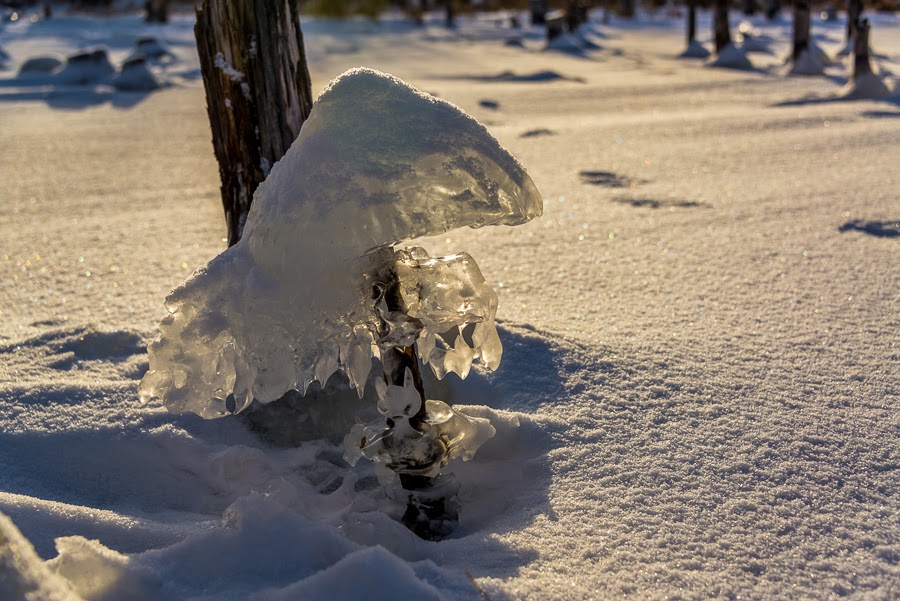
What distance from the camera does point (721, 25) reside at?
1114cm

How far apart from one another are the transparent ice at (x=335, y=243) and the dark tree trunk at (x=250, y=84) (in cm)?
62

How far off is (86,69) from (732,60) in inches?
295

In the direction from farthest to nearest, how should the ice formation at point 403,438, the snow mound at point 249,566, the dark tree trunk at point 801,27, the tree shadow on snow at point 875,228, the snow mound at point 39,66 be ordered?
the dark tree trunk at point 801,27, the snow mound at point 39,66, the tree shadow on snow at point 875,228, the ice formation at point 403,438, the snow mound at point 249,566

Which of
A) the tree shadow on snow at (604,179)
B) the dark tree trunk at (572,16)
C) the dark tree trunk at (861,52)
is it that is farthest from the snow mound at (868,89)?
the dark tree trunk at (572,16)

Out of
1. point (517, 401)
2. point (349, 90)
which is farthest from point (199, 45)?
point (517, 401)

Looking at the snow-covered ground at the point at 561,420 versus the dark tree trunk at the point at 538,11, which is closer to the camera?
the snow-covered ground at the point at 561,420

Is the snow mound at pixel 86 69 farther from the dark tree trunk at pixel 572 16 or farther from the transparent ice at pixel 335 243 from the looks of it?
the dark tree trunk at pixel 572 16

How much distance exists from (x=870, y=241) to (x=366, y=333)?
229cm

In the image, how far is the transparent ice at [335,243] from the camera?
4.47 feet

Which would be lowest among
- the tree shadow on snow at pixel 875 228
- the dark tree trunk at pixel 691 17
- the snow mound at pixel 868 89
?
the tree shadow on snow at pixel 875 228

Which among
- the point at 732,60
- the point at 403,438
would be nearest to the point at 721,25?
the point at 732,60

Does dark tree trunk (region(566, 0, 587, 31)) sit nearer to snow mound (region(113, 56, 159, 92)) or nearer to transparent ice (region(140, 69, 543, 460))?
snow mound (region(113, 56, 159, 92))

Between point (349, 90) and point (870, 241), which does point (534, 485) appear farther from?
point (870, 241)

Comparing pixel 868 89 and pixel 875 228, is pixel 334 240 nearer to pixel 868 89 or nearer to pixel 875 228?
pixel 875 228
